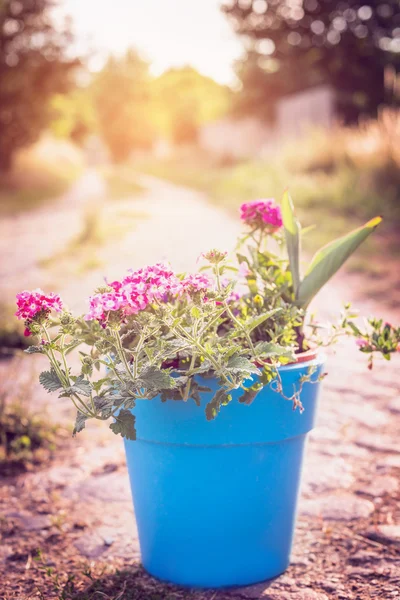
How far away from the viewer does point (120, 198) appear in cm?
1215

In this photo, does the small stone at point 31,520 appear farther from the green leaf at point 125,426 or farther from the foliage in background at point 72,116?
the foliage in background at point 72,116

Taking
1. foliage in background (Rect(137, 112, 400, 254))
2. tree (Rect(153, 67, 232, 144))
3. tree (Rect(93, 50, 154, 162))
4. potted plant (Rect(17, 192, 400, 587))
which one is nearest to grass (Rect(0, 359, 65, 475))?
potted plant (Rect(17, 192, 400, 587))

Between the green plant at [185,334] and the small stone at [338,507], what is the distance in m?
0.65

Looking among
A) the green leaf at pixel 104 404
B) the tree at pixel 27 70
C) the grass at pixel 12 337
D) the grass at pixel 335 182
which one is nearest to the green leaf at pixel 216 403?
the green leaf at pixel 104 404

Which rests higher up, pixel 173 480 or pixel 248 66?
pixel 248 66

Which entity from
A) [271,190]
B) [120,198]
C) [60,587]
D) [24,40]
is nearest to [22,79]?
[24,40]

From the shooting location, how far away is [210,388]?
1383mm

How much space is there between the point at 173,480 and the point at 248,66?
2049 cm

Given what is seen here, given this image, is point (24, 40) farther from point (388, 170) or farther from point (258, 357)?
point (258, 357)

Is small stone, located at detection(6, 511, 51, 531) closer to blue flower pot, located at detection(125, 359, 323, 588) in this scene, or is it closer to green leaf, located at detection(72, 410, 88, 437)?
blue flower pot, located at detection(125, 359, 323, 588)

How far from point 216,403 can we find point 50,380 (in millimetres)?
369

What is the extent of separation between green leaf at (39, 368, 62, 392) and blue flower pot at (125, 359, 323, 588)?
21 cm

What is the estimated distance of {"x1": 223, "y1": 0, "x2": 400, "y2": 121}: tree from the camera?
56.5 feet

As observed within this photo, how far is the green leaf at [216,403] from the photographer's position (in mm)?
1286
